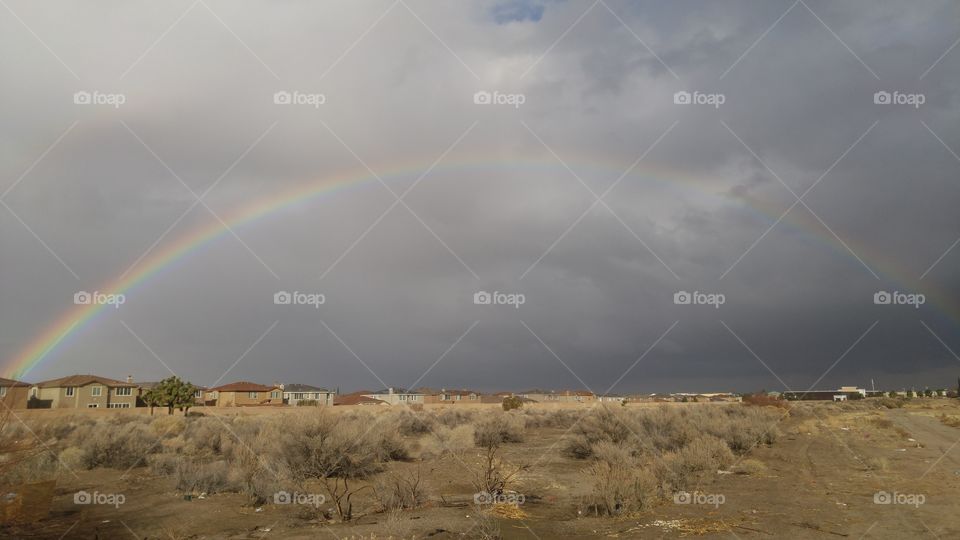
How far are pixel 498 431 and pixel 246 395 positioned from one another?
59.3 m

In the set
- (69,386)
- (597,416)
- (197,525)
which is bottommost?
(197,525)

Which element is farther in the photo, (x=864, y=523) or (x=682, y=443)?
(x=682, y=443)

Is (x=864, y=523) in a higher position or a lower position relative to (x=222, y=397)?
lower

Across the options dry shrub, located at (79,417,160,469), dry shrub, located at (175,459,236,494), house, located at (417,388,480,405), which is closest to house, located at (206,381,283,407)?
house, located at (417,388,480,405)

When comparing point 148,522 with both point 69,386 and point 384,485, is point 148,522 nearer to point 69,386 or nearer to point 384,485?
point 384,485

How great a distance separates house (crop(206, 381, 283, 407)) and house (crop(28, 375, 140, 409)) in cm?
1094

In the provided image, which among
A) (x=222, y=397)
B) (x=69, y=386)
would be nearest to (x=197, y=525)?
(x=69, y=386)

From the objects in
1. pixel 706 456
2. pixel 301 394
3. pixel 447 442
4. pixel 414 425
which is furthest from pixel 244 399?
pixel 706 456

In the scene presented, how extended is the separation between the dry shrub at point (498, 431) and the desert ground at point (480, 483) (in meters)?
0.22

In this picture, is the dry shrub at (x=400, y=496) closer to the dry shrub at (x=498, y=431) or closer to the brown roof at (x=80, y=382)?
the dry shrub at (x=498, y=431)

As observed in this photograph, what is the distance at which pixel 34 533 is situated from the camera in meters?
13.1

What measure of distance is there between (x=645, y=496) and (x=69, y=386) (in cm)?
7110

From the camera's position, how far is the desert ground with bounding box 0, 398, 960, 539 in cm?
1253

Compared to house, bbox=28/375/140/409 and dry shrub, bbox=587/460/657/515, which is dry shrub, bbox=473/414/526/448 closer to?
dry shrub, bbox=587/460/657/515
